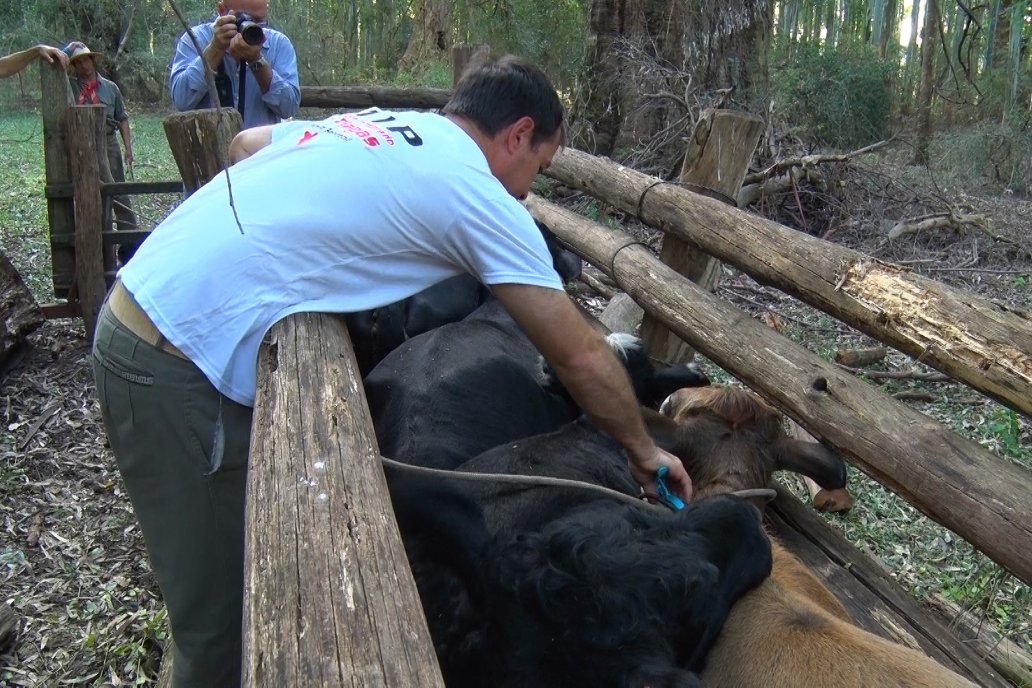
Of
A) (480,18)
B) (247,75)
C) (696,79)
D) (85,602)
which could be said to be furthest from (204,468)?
(480,18)

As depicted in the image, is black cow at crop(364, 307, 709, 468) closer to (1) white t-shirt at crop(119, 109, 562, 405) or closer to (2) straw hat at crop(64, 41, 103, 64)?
(1) white t-shirt at crop(119, 109, 562, 405)

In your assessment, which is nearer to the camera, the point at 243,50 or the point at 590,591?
the point at 590,591

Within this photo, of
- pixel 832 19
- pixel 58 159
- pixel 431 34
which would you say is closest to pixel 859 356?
pixel 58 159

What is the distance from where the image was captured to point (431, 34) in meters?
20.1

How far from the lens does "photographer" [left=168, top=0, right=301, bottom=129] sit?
4902 millimetres

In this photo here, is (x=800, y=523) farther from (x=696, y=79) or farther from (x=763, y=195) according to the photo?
(x=696, y=79)

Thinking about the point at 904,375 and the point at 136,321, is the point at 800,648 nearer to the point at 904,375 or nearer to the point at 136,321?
the point at 136,321

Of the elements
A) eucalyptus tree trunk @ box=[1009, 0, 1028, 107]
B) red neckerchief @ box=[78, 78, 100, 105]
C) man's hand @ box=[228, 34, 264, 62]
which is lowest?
red neckerchief @ box=[78, 78, 100, 105]

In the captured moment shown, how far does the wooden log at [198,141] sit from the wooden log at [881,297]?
2.36 metres

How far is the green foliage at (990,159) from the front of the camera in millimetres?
12875

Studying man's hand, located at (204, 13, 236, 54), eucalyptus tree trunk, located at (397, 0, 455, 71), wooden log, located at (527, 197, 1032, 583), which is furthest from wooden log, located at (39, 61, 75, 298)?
eucalyptus tree trunk, located at (397, 0, 455, 71)

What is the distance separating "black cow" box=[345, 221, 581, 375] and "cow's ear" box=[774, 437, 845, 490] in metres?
1.35

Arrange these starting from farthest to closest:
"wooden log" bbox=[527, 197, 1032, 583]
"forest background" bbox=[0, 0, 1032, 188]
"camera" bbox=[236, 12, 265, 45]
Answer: "forest background" bbox=[0, 0, 1032, 188] → "camera" bbox=[236, 12, 265, 45] → "wooden log" bbox=[527, 197, 1032, 583]

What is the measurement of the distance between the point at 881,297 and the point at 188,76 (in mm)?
4296
